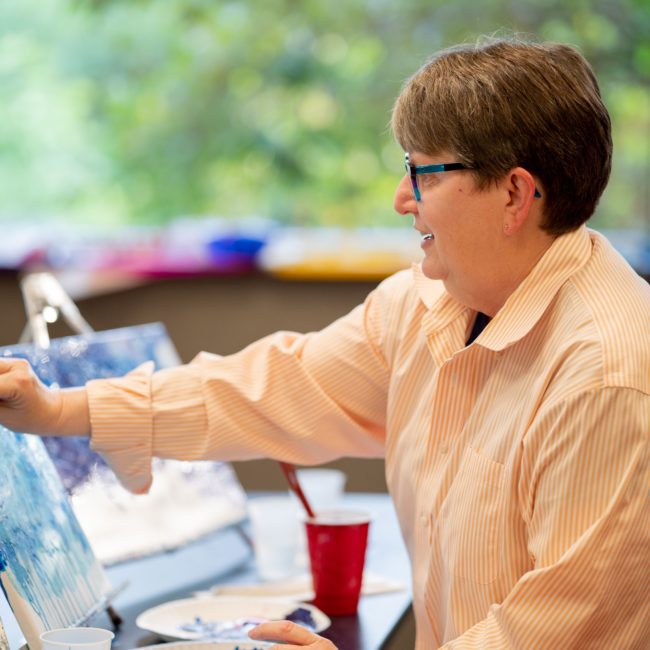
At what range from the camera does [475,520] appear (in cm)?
141

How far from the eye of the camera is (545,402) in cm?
130

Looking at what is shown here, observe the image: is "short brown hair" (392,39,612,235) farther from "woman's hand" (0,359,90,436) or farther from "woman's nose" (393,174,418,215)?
"woman's hand" (0,359,90,436)

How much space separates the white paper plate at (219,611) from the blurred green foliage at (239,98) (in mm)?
3115

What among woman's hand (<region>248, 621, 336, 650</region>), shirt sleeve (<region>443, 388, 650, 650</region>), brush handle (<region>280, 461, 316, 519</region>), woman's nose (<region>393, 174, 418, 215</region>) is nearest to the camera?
shirt sleeve (<region>443, 388, 650, 650</region>)

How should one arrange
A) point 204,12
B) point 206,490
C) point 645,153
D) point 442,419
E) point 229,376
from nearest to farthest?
1. point 442,419
2. point 229,376
3. point 206,490
4. point 645,153
5. point 204,12

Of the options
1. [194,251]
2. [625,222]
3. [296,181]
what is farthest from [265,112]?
[625,222]

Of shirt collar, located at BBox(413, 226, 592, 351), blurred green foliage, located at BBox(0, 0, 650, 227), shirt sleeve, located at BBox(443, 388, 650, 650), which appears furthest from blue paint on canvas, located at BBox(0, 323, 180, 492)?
blurred green foliage, located at BBox(0, 0, 650, 227)

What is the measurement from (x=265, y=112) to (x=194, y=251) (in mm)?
746

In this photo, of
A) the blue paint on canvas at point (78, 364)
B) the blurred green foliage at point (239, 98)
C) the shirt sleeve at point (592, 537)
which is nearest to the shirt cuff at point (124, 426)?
the blue paint on canvas at point (78, 364)

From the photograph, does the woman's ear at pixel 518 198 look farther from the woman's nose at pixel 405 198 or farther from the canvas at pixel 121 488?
the canvas at pixel 121 488

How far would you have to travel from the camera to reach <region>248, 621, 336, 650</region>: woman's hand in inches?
51.8

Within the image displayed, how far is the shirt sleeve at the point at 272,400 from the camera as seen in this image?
1.69m

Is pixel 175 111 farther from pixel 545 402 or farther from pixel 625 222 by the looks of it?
pixel 545 402

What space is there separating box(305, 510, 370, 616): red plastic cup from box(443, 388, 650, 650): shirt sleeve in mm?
463
